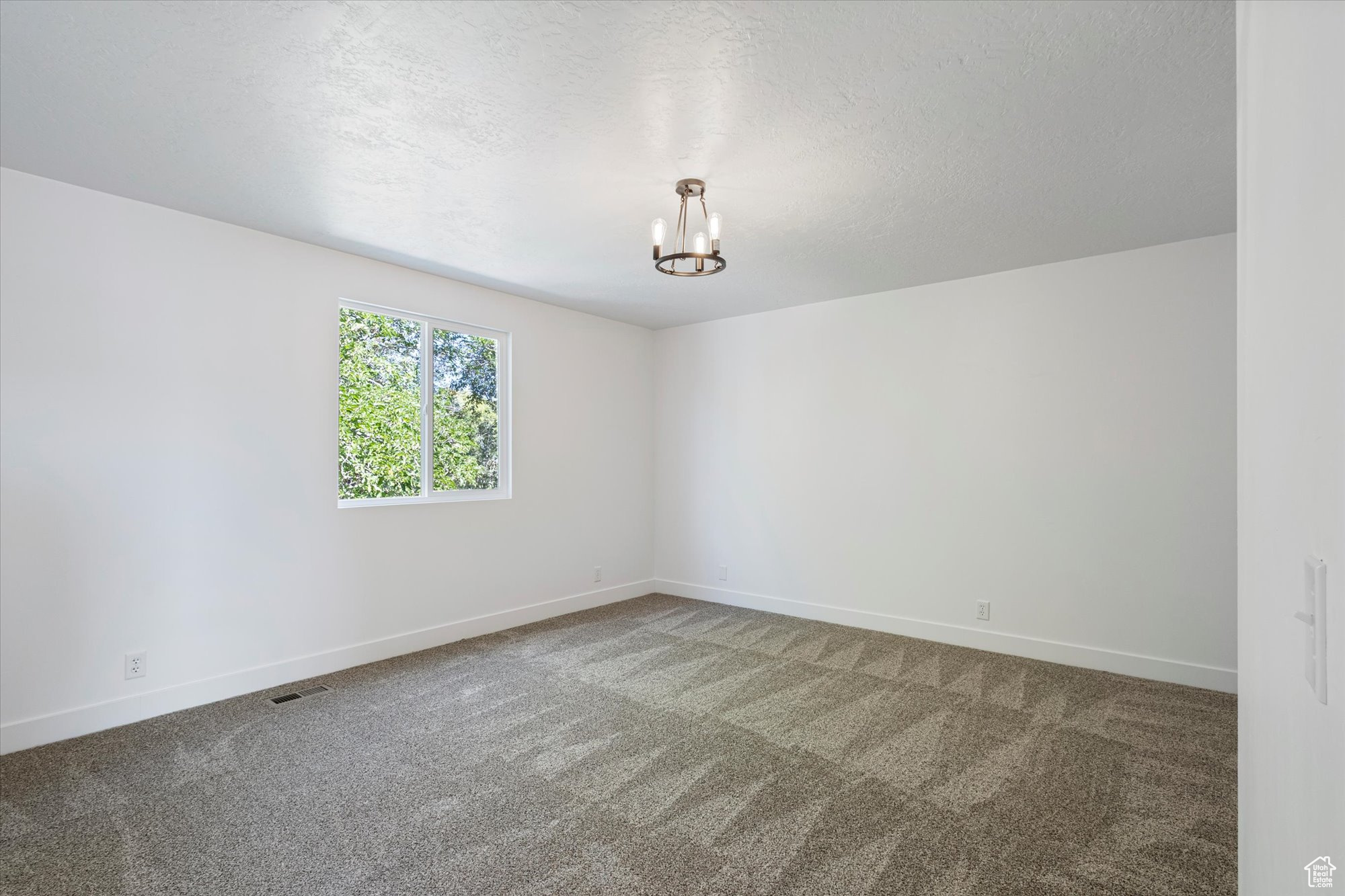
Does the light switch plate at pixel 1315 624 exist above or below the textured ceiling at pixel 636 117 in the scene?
below

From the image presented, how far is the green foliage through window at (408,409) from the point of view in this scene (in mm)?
4066

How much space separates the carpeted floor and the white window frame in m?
1.12

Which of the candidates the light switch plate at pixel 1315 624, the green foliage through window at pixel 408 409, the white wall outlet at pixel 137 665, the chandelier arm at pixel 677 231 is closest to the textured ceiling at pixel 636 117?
the chandelier arm at pixel 677 231

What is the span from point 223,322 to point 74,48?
1.65m

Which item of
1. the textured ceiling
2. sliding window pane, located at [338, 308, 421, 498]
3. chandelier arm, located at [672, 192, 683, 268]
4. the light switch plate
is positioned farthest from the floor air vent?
the light switch plate

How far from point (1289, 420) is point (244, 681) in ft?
14.0

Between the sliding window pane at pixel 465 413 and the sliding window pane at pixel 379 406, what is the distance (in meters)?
0.16

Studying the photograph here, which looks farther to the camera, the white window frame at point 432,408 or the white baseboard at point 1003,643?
the white window frame at point 432,408

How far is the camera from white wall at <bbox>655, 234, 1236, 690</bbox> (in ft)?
12.1

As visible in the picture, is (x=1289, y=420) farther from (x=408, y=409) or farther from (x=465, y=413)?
(x=465, y=413)

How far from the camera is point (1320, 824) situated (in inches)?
28.5

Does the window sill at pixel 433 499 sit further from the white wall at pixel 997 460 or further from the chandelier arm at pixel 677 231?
the chandelier arm at pixel 677 231

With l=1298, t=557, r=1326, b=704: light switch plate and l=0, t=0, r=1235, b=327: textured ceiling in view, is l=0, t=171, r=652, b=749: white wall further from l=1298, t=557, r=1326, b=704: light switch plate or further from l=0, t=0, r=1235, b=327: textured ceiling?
l=1298, t=557, r=1326, b=704: light switch plate

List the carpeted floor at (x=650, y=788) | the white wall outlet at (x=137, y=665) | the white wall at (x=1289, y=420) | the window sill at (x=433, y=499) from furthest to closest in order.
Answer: the window sill at (x=433, y=499) → the white wall outlet at (x=137, y=665) → the carpeted floor at (x=650, y=788) → the white wall at (x=1289, y=420)
